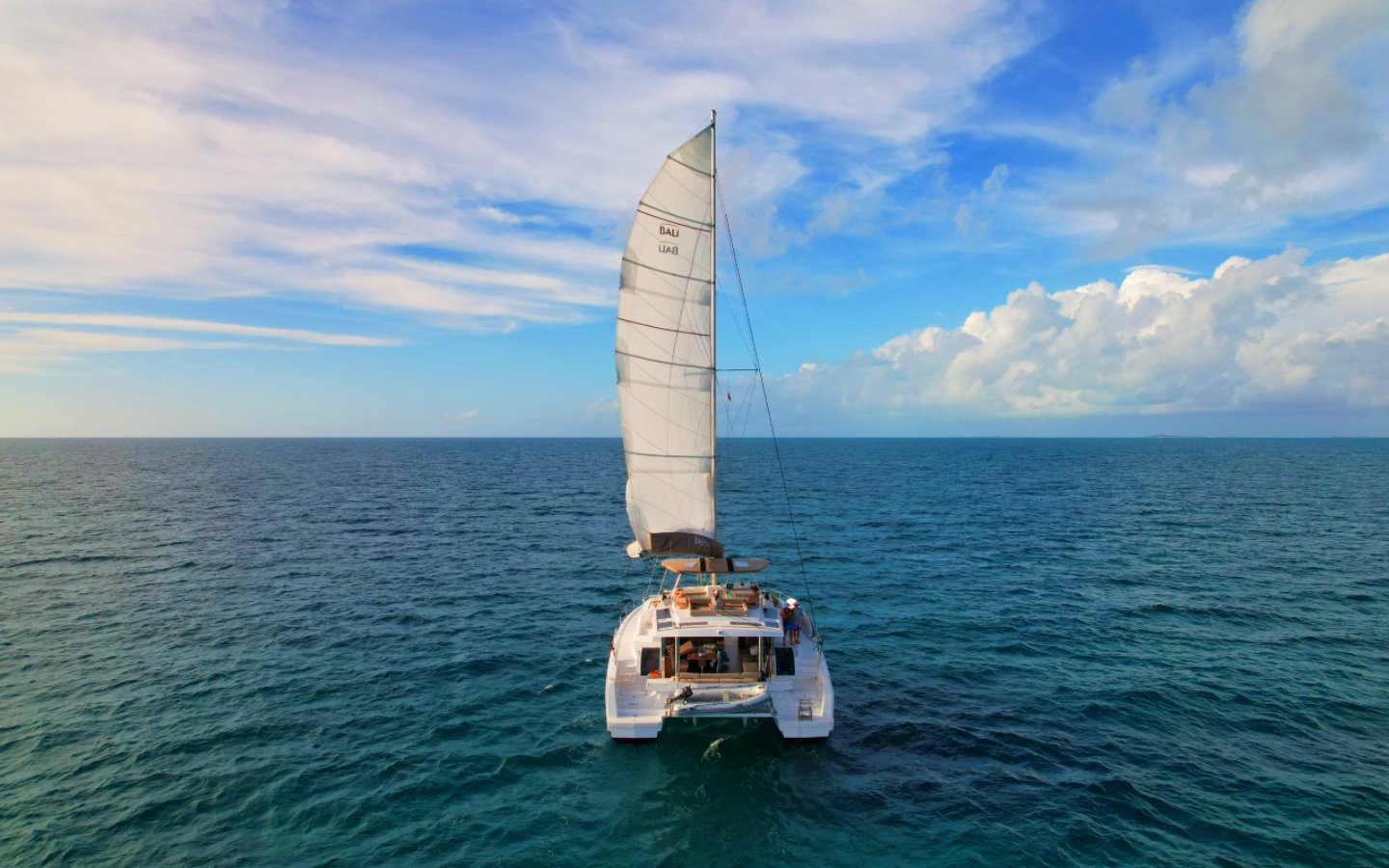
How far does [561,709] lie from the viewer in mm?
25016

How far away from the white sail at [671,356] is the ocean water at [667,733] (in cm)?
790

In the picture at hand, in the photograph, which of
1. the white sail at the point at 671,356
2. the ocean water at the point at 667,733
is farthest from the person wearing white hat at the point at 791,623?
the white sail at the point at 671,356

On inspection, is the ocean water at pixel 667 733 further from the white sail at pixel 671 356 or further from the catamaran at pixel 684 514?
the white sail at pixel 671 356

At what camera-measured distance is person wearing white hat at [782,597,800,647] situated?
24439 mm

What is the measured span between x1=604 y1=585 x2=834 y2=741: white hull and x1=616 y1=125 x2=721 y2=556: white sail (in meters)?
4.07

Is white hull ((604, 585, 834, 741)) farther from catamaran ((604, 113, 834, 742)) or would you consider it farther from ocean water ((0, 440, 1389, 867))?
ocean water ((0, 440, 1389, 867))

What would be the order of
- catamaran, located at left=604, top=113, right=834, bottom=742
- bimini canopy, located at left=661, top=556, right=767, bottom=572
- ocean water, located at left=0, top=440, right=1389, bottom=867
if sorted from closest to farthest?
ocean water, located at left=0, top=440, right=1389, bottom=867 < catamaran, located at left=604, top=113, right=834, bottom=742 < bimini canopy, located at left=661, top=556, right=767, bottom=572

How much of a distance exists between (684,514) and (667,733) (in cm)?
776

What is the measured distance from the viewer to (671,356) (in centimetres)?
2481

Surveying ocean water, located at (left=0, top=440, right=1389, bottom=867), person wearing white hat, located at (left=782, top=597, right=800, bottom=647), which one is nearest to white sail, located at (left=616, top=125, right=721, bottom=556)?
person wearing white hat, located at (left=782, top=597, right=800, bottom=647)

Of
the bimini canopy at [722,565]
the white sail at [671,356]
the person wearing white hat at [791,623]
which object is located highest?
the white sail at [671,356]

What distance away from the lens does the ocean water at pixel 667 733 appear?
1789 centimetres

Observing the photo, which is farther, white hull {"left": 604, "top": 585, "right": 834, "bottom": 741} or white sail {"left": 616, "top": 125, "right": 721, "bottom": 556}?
white sail {"left": 616, "top": 125, "right": 721, "bottom": 556}

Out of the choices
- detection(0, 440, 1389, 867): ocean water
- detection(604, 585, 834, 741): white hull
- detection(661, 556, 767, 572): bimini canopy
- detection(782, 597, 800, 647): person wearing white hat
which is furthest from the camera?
detection(661, 556, 767, 572): bimini canopy
